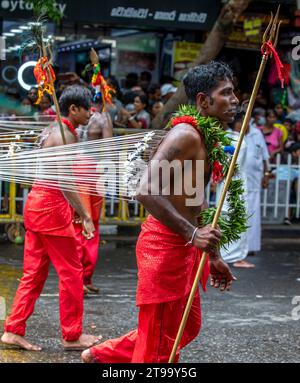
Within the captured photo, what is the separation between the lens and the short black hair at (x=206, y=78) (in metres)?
4.84

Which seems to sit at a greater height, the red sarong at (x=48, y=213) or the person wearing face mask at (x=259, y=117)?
the person wearing face mask at (x=259, y=117)

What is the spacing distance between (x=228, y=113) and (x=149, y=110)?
430 inches

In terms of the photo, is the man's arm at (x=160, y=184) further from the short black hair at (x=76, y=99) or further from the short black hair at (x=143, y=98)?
the short black hair at (x=143, y=98)

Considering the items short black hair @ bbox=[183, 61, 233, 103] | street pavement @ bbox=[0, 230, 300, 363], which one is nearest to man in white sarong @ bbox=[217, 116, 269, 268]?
street pavement @ bbox=[0, 230, 300, 363]

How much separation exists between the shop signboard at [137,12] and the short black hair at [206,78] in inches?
411

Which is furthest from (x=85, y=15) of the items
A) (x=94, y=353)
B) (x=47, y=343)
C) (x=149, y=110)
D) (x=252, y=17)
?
(x=94, y=353)

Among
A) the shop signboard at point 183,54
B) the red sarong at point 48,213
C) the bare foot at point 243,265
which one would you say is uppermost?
the shop signboard at point 183,54

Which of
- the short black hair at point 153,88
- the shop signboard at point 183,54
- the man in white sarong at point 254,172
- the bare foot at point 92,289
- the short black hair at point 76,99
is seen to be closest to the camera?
the short black hair at point 76,99

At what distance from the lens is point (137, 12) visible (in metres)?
16.0

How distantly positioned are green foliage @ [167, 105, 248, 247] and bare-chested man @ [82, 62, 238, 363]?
0.16 feet

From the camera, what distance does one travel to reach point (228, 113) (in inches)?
190

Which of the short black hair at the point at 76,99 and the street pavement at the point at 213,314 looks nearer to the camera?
the street pavement at the point at 213,314

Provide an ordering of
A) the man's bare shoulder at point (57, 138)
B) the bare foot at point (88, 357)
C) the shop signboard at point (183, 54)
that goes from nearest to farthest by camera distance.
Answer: the bare foot at point (88, 357) < the man's bare shoulder at point (57, 138) < the shop signboard at point (183, 54)

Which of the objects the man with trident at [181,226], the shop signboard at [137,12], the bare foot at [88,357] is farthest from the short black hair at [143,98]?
the man with trident at [181,226]
